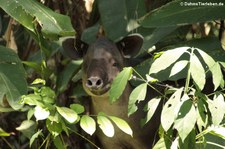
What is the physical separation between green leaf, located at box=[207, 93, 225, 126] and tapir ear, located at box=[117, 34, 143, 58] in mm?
1728

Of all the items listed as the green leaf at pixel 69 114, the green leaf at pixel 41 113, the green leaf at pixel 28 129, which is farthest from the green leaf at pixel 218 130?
the green leaf at pixel 28 129

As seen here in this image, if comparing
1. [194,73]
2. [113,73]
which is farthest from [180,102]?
[113,73]

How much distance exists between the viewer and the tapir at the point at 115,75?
16.1 feet

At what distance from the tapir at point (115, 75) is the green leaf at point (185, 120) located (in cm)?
166

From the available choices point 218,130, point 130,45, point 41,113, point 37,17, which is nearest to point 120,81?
point 41,113

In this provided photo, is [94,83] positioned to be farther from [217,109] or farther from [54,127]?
[217,109]

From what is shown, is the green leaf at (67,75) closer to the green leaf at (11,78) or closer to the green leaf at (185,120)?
the green leaf at (11,78)

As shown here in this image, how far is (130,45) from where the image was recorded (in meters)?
5.05

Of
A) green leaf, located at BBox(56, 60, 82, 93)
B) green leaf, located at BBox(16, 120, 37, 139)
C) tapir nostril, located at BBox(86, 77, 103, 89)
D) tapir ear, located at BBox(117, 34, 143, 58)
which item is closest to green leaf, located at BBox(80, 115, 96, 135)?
tapir nostril, located at BBox(86, 77, 103, 89)

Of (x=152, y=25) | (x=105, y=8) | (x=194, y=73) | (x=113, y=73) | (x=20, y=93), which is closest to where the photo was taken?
(x=194, y=73)

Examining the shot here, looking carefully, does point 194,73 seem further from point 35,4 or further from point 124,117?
point 124,117

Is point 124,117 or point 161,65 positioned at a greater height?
point 161,65

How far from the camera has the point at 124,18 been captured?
5430 millimetres

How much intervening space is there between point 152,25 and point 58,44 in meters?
1.24
